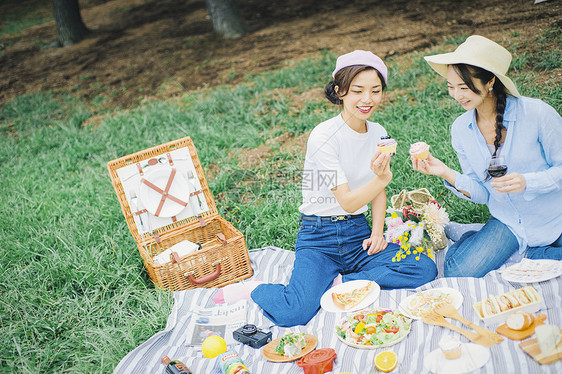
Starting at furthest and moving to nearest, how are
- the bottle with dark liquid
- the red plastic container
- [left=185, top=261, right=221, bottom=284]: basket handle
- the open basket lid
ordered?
the open basket lid, [left=185, top=261, right=221, bottom=284]: basket handle, the bottle with dark liquid, the red plastic container

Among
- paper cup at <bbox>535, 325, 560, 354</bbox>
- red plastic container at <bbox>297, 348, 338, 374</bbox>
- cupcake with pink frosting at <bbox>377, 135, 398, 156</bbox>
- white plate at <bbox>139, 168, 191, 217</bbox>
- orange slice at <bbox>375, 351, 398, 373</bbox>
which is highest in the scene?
cupcake with pink frosting at <bbox>377, 135, 398, 156</bbox>

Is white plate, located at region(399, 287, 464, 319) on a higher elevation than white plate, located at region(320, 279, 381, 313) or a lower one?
higher

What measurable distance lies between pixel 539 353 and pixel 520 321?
18 cm

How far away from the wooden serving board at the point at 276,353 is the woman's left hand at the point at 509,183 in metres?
1.31

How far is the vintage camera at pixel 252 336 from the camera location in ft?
8.87

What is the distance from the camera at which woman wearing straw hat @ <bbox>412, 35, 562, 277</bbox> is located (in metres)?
2.66

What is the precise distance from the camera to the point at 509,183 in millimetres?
2588

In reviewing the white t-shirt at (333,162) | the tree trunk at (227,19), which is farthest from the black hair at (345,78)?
the tree trunk at (227,19)

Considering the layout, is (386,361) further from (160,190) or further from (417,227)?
(160,190)

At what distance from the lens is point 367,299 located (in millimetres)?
2865

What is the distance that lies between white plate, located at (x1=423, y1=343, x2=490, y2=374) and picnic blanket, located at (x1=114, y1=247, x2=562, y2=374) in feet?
0.11

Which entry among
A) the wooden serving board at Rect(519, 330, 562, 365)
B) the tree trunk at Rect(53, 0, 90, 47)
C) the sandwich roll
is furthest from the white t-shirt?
the tree trunk at Rect(53, 0, 90, 47)

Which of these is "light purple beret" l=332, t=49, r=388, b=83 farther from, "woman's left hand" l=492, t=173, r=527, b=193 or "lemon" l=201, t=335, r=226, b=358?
"lemon" l=201, t=335, r=226, b=358

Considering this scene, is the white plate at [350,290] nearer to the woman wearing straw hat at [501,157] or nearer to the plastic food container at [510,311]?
the woman wearing straw hat at [501,157]
